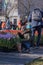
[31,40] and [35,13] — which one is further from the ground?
[35,13]

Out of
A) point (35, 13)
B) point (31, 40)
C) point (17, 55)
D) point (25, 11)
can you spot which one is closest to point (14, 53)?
point (17, 55)

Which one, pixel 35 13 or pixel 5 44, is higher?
pixel 35 13

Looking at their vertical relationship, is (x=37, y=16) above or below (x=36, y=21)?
above

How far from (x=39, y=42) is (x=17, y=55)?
10.4 feet

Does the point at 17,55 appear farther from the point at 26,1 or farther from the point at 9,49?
the point at 26,1

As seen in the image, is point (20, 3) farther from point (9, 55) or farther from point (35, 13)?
point (9, 55)

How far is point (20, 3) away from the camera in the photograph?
42.9m

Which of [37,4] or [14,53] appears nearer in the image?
[14,53]

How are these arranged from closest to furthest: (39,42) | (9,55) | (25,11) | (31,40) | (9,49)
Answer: (9,55), (9,49), (31,40), (39,42), (25,11)

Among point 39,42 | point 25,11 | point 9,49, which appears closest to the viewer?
point 9,49

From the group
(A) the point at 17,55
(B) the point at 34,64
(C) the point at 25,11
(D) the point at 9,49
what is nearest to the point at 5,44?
(D) the point at 9,49

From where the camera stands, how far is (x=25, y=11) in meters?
41.4

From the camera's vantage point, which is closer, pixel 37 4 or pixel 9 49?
pixel 9 49

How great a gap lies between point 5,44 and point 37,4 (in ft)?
102
